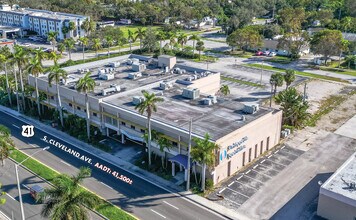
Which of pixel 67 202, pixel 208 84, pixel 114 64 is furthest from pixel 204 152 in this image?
pixel 114 64

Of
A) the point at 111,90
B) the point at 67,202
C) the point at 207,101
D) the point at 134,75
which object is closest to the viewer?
the point at 67,202

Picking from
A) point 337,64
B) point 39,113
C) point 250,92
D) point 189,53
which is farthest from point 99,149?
point 337,64

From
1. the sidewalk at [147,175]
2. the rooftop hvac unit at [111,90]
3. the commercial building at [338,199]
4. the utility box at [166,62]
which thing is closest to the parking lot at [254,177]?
the sidewalk at [147,175]

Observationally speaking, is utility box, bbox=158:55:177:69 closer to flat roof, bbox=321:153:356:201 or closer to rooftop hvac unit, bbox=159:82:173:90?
rooftop hvac unit, bbox=159:82:173:90

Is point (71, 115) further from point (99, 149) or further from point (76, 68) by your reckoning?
point (76, 68)

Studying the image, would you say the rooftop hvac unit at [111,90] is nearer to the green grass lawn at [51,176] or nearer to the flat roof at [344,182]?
the green grass lawn at [51,176]

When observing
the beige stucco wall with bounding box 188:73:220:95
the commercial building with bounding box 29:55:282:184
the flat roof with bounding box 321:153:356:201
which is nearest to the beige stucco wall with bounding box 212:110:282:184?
the commercial building with bounding box 29:55:282:184

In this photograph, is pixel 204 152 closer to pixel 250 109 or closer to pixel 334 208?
pixel 250 109
